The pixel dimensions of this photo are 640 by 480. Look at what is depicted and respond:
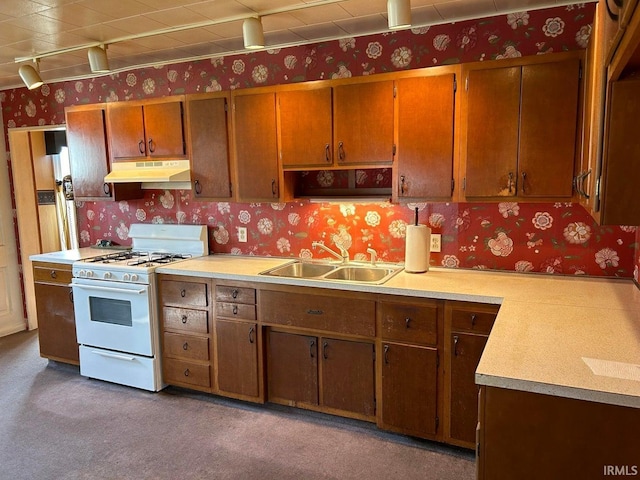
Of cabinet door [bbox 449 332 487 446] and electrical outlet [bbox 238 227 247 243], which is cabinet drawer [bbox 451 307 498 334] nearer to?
cabinet door [bbox 449 332 487 446]

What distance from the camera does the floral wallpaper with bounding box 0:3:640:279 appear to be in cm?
271

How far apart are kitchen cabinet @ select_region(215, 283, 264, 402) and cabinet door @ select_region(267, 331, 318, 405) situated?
8cm

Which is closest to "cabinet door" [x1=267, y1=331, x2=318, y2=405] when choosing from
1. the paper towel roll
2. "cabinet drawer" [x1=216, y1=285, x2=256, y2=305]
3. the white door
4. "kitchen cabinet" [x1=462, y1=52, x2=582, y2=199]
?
"cabinet drawer" [x1=216, y1=285, x2=256, y2=305]

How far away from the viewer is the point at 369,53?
10.3ft

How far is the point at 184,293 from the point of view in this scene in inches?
129

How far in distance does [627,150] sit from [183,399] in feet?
9.92

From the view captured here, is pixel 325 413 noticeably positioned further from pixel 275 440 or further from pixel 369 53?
pixel 369 53

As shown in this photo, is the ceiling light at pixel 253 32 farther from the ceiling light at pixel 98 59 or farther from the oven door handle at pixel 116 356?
the oven door handle at pixel 116 356

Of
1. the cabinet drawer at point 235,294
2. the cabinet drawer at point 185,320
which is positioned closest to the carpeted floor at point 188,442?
the cabinet drawer at point 185,320

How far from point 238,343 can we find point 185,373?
538 mm

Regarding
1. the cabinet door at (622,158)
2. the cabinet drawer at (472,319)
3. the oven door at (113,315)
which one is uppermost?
the cabinet door at (622,158)

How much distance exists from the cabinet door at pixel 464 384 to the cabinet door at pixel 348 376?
1.56 feet

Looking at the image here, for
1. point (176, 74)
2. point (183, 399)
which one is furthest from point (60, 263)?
point (176, 74)

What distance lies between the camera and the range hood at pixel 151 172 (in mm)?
3488
